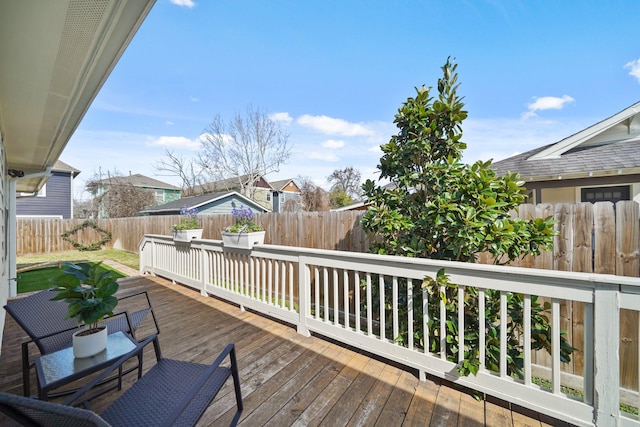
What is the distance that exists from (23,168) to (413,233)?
310 inches

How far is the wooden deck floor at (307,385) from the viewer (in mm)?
1915

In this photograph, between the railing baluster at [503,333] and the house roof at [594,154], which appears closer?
the railing baluster at [503,333]

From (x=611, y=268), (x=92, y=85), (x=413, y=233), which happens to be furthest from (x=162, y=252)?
(x=611, y=268)

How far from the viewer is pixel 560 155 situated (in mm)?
6707

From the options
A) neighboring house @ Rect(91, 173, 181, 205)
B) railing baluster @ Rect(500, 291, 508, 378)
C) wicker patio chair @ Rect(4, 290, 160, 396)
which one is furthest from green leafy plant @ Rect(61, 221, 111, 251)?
railing baluster @ Rect(500, 291, 508, 378)

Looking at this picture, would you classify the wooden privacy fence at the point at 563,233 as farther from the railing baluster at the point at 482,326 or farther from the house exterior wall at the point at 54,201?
the house exterior wall at the point at 54,201

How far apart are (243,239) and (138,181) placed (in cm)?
2491

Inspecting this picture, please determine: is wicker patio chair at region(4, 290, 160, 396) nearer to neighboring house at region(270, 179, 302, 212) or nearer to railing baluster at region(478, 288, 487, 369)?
railing baluster at region(478, 288, 487, 369)

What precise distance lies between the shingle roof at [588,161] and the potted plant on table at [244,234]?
5516 millimetres

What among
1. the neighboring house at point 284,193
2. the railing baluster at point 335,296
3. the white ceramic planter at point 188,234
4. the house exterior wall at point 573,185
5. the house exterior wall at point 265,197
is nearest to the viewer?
the railing baluster at point 335,296

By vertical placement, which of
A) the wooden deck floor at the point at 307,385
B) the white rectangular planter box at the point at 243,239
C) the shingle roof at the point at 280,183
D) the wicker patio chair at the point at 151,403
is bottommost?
the wooden deck floor at the point at 307,385

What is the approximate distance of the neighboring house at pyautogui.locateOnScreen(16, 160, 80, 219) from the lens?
14.0 metres

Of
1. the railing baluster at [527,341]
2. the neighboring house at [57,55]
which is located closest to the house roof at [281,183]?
the neighboring house at [57,55]

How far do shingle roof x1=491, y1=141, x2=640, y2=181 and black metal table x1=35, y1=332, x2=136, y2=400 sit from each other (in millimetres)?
7139
